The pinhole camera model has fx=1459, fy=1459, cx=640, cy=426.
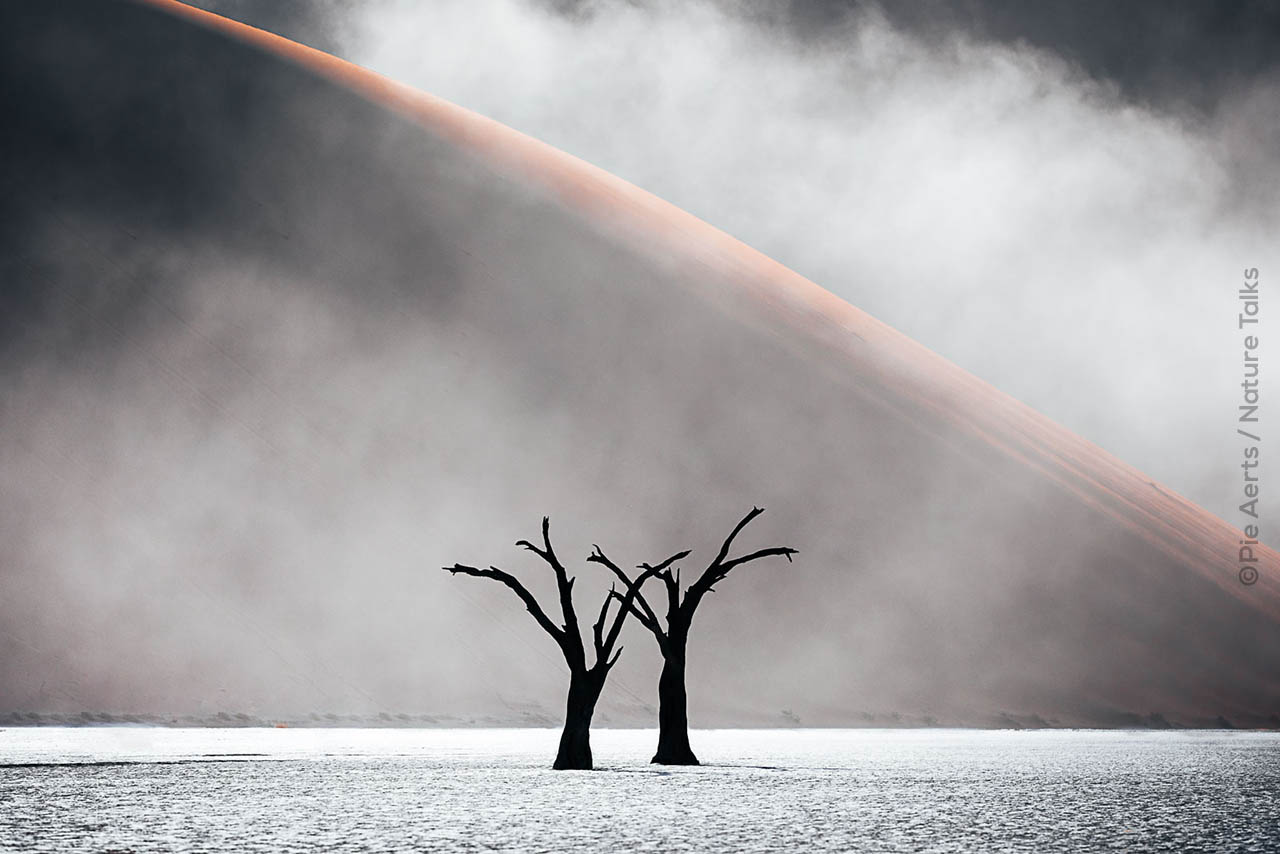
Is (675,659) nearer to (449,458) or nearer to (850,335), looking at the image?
(449,458)

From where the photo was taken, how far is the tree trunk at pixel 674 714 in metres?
16.9

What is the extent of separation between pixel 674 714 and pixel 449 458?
1214 inches

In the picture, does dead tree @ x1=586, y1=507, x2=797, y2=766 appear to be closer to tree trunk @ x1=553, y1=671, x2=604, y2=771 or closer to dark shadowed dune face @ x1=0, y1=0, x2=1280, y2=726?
tree trunk @ x1=553, y1=671, x2=604, y2=771

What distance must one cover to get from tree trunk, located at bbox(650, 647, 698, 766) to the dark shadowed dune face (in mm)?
22693

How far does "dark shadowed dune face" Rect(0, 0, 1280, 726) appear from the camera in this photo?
40969 mm

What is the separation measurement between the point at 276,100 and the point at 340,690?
29.0 metres

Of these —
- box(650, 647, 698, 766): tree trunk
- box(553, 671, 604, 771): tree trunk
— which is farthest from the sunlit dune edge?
box(553, 671, 604, 771): tree trunk

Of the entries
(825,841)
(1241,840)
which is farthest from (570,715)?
(1241,840)

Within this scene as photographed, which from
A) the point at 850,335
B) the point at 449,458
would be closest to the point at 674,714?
the point at 449,458

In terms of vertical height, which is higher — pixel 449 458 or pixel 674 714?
pixel 449 458

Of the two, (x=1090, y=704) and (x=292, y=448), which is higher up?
(x=292, y=448)

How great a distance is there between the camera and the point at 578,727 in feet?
53.6

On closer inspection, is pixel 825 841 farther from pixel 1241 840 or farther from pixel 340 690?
pixel 340 690

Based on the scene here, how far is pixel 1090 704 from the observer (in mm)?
42188
